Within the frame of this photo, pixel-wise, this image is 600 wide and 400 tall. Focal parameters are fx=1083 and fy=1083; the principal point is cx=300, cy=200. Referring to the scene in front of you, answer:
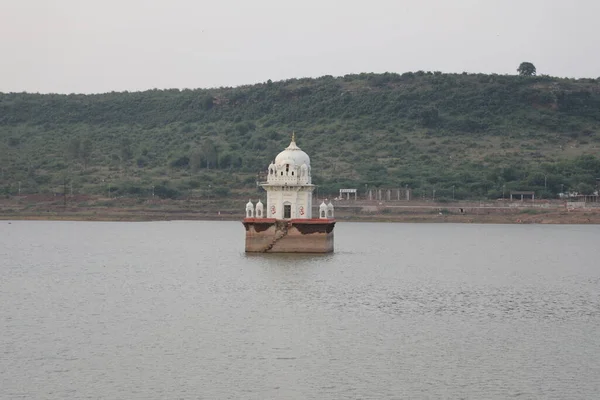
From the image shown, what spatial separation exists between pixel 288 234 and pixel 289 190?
2.67 metres

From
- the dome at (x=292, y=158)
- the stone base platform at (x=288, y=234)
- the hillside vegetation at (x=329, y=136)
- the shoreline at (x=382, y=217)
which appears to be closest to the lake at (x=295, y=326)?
the stone base platform at (x=288, y=234)

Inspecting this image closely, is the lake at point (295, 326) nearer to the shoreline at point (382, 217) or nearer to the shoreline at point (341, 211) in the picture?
the shoreline at point (382, 217)

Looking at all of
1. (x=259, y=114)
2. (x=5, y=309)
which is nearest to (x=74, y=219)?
(x=259, y=114)

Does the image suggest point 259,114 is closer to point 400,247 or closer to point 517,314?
point 400,247

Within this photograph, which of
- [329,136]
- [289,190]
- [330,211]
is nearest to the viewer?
[289,190]

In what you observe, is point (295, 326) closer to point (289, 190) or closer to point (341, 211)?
point (289, 190)

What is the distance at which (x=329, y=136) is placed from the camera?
6088 inches

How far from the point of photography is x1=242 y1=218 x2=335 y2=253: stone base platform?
58188 mm

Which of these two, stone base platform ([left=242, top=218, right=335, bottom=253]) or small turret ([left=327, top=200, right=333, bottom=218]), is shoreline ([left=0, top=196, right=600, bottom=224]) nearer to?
small turret ([left=327, top=200, right=333, bottom=218])

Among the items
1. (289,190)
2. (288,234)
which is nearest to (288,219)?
(288,234)

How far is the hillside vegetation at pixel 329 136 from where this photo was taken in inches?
5103

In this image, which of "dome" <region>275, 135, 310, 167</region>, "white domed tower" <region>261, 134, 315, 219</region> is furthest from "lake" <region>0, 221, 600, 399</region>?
"dome" <region>275, 135, 310, 167</region>

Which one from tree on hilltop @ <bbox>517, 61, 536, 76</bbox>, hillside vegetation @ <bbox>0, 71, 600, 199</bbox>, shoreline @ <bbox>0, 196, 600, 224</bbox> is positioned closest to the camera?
shoreline @ <bbox>0, 196, 600, 224</bbox>

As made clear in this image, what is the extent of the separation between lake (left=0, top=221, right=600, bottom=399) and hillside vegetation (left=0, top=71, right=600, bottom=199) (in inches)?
2328
